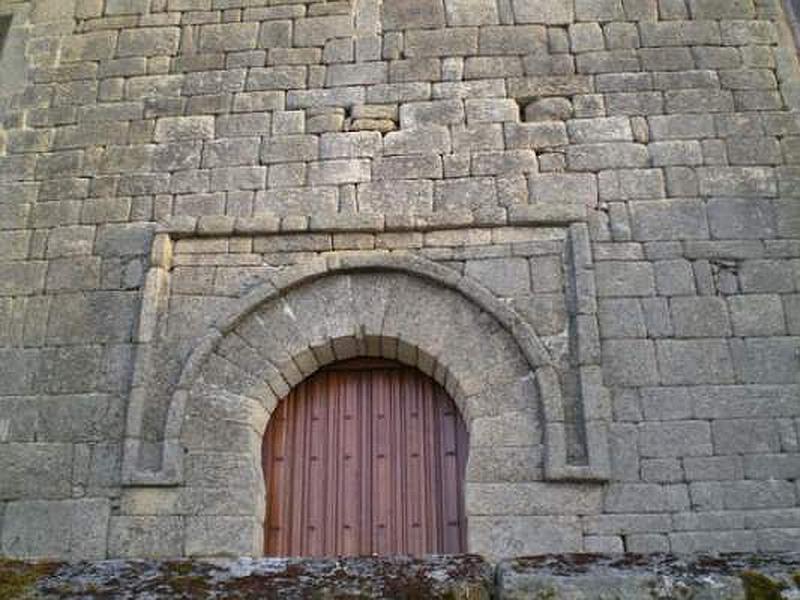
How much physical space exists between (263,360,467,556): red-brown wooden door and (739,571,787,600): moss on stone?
3199 mm

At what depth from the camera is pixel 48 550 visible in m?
Result: 4.38

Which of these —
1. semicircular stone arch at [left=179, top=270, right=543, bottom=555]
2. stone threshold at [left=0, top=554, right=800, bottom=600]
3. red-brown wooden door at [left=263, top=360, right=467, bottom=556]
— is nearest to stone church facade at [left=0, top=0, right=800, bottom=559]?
semicircular stone arch at [left=179, top=270, right=543, bottom=555]

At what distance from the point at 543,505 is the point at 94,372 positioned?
8.45 ft

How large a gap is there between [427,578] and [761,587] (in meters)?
0.57

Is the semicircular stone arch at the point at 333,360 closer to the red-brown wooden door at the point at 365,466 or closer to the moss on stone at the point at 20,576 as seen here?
the red-brown wooden door at the point at 365,466

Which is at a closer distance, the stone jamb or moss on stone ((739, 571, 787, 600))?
moss on stone ((739, 571, 787, 600))

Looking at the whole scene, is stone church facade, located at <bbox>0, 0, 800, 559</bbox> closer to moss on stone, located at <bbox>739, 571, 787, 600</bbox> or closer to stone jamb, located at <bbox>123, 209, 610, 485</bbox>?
stone jamb, located at <bbox>123, 209, 610, 485</bbox>

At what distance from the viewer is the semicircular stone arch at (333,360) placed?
14.5ft

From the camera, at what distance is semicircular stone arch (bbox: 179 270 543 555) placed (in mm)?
4410

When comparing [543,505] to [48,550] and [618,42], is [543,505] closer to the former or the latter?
[48,550]

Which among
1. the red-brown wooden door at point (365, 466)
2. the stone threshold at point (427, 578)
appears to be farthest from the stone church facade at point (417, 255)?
the stone threshold at point (427, 578)

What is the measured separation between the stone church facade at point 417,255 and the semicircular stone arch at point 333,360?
1cm

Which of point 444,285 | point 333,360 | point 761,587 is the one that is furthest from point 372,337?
point 761,587

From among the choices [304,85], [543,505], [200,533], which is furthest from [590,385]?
[304,85]
